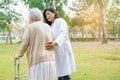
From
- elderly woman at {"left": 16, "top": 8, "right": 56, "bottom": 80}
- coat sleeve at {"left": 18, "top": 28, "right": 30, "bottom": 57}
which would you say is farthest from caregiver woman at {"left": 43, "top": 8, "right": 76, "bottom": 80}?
coat sleeve at {"left": 18, "top": 28, "right": 30, "bottom": 57}

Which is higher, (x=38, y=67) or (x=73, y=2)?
(x=73, y=2)

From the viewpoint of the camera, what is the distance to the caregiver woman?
19.1 ft

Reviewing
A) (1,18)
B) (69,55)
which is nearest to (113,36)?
(1,18)

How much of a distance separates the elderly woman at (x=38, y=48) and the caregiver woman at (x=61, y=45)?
68cm

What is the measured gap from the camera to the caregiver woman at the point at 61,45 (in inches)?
229

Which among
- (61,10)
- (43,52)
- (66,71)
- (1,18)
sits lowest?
(66,71)

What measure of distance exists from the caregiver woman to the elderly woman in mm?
681

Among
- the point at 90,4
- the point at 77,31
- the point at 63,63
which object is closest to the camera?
the point at 63,63

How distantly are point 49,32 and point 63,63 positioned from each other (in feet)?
3.75

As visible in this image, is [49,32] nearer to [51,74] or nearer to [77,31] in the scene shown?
[51,74]

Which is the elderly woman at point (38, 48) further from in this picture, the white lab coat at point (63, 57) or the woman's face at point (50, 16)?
the white lab coat at point (63, 57)

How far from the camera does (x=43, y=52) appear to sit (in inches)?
198

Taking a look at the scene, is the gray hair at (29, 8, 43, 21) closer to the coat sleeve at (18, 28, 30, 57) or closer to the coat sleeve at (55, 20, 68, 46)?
the coat sleeve at (18, 28, 30, 57)

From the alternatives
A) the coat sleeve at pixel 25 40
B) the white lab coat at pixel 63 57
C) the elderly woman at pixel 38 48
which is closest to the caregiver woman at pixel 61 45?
the white lab coat at pixel 63 57
